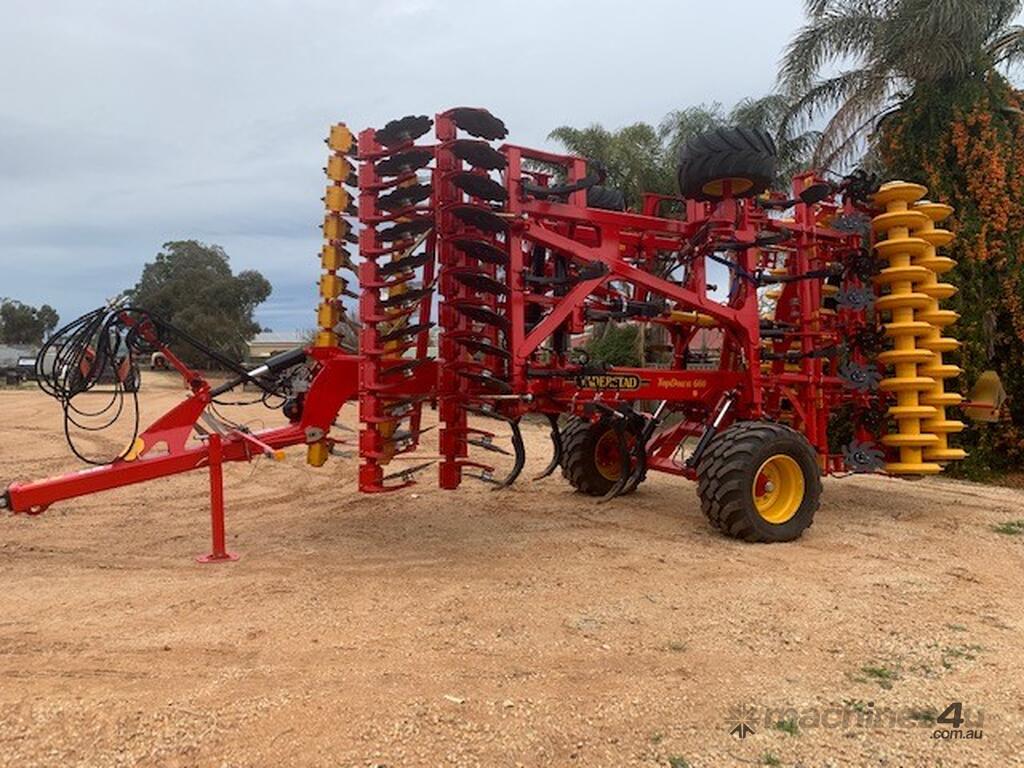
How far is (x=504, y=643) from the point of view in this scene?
4102 mm

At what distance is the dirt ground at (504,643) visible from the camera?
10.2ft

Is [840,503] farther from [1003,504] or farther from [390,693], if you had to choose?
[390,693]

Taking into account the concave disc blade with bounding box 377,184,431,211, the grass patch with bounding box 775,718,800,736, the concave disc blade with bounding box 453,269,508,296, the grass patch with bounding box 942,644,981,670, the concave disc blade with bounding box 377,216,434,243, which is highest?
the concave disc blade with bounding box 377,184,431,211

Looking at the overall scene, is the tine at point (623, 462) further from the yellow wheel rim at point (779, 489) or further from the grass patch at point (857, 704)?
the grass patch at point (857, 704)

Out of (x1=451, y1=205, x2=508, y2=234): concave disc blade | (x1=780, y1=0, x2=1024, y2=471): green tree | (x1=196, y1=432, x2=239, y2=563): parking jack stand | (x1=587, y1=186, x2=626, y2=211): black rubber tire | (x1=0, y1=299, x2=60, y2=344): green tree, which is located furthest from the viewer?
(x1=0, y1=299, x2=60, y2=344): green tree

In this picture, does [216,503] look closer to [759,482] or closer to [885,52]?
[759,482]

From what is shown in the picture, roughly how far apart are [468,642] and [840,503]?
5.55 metres

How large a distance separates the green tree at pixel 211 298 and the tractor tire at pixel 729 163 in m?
40.9

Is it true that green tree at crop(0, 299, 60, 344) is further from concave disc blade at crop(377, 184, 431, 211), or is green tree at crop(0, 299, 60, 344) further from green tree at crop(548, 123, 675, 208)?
concave disc blade at crop(377, 184, 431, 211)

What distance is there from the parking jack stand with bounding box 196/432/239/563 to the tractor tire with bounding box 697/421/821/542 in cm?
351

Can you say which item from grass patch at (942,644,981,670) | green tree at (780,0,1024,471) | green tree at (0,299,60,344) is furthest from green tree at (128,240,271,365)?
grass patch at (942,644,981,670)

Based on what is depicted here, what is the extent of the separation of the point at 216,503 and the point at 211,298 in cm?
4636

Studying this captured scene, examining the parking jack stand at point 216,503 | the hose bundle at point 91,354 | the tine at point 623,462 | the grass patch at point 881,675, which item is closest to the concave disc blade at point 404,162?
the hose bundle at point 91,354

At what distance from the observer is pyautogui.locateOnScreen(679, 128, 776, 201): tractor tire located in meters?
6.62
